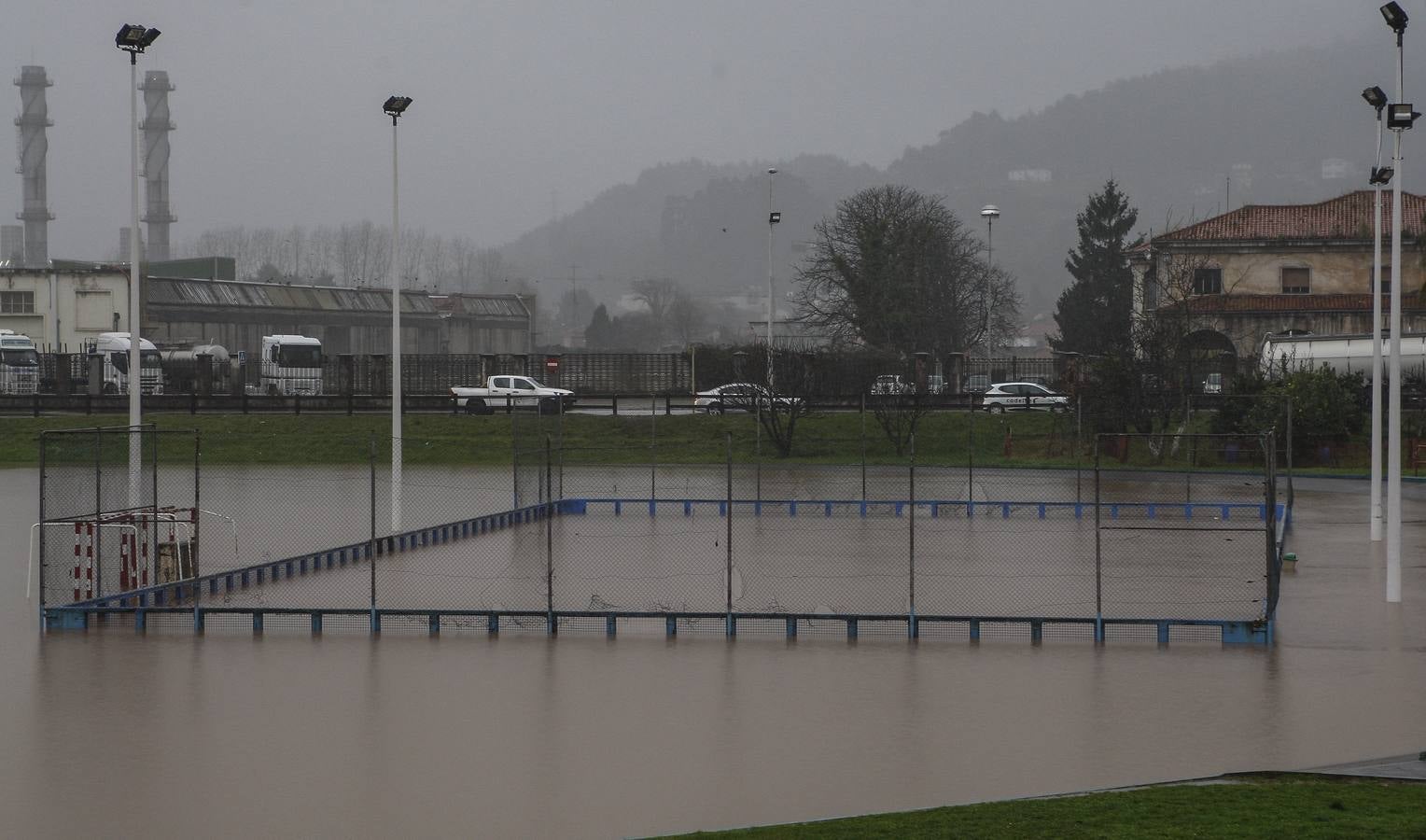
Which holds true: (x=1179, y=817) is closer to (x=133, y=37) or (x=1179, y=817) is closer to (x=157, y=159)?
(x=133, y=37)

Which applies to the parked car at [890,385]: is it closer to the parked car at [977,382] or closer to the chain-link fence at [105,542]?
the parked car at [977,382]

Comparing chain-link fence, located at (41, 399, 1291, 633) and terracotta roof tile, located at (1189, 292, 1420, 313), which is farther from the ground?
terracotta roof tile, located at (1189, 292, 1420, 313)

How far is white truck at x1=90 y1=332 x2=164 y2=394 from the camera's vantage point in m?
62.6

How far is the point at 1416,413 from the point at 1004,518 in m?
21.8

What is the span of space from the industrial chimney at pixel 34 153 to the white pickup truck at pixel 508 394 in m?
100

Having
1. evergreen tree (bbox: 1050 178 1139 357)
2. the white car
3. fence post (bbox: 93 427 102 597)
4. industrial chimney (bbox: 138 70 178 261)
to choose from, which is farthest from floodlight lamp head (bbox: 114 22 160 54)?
industrial chimney (bbox: 138 70 178 261)

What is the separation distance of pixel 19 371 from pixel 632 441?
3019 cm

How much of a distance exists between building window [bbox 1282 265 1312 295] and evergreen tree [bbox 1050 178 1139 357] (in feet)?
53.4

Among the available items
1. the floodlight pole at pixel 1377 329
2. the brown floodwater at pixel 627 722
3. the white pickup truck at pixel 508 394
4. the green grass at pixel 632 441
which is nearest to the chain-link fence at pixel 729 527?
the green grass at pixel 632 441

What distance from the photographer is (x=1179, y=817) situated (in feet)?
31.8

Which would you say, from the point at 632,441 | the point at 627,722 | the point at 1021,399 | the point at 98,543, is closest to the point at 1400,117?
the point at 627,722

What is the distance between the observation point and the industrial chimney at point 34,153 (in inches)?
5600

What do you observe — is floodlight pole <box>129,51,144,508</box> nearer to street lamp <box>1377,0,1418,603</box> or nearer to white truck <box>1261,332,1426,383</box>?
street lamp <box>1377,0,1418,603</box>

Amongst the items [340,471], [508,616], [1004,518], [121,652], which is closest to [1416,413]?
[1004,518]
